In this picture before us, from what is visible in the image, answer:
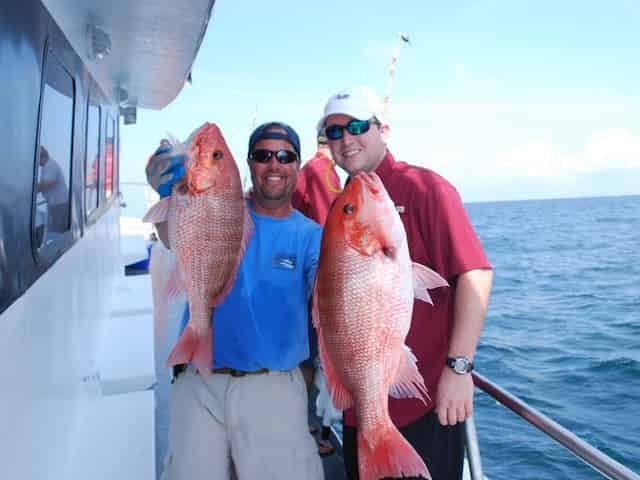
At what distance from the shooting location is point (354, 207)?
6.76 ft

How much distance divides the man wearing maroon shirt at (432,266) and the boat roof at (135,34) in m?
1.58

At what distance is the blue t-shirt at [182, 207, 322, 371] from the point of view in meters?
2.61

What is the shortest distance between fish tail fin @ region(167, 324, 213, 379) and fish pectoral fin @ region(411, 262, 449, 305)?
0.92m

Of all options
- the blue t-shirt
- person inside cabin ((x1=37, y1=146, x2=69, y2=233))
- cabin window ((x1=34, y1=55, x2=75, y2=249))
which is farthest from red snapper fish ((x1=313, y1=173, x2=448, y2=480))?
person inside cabin ((x1=37, y1=146, x2=69, y2=233))

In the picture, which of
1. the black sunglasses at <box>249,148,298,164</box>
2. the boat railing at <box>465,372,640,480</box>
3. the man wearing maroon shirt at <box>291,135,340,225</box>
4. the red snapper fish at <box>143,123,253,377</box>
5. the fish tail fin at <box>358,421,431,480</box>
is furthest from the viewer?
the man wearing maroon shirt at <box>291,135,340,225</box>

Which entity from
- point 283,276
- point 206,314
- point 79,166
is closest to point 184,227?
point 206,314

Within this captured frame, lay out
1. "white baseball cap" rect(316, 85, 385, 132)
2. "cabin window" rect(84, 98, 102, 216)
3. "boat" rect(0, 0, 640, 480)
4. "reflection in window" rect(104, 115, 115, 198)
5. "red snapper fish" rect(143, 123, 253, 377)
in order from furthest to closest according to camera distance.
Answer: "reflection in window" rect(104, 115, 115, 198)
"cabin window" rect(84, 98, 102, 216)
"white baseball cap" rect(316, 85, 385, 132)
"red snapper fish" rect(143, 123, 253, 377)
"boat" rect(0, 0, 640, 480)

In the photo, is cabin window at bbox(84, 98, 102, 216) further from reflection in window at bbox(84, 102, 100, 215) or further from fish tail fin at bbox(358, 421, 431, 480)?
fish tail fin at bbox(358, 421, 431, 480)

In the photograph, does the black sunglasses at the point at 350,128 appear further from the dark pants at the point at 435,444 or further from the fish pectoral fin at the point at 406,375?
the dark pants at the point at 435,444

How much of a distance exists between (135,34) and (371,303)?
3.57 metres

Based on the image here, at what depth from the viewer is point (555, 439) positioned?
221 centimetres

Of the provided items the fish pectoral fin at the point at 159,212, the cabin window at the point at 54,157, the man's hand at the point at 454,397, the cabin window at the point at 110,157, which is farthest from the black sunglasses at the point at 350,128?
the cabin window at the point at 110,157

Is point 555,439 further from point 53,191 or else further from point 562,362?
point 562,362

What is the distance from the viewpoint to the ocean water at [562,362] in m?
7.13
